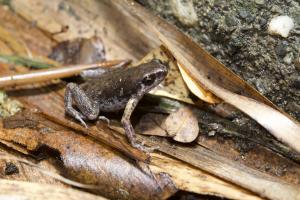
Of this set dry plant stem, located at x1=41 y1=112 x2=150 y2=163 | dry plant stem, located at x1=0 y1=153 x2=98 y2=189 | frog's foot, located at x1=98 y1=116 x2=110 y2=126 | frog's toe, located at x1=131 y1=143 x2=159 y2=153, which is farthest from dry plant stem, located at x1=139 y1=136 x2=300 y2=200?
dry plant stem, located at x1=0 y1=153 x2=98 y2=189

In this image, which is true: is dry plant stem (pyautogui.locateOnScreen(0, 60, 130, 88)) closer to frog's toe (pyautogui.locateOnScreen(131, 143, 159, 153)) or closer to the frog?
the frog

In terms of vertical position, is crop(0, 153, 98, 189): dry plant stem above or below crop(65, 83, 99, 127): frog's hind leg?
below

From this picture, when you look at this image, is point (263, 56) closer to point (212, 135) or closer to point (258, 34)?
point (258, 34)

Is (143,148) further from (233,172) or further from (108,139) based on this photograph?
(233,172)

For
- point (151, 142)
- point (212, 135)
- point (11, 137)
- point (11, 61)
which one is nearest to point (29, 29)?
point (11, 61)

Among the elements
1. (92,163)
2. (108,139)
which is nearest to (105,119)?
(108,139)

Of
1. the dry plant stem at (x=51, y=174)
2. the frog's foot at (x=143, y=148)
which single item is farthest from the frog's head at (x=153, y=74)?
the dry plant stem at (x=51, y=174)
